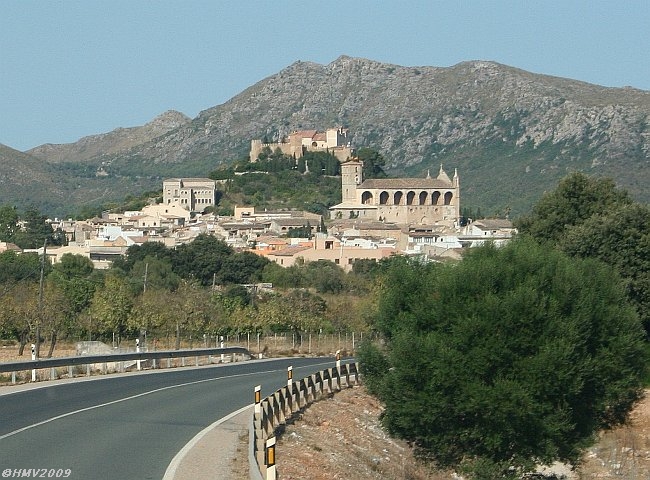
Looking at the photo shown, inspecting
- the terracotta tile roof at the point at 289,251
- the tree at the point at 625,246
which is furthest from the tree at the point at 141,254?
the tree at the point at 625,246

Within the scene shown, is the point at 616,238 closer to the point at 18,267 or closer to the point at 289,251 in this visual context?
the point at 18,267

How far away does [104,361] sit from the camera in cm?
3412

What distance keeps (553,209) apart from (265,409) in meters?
32.8

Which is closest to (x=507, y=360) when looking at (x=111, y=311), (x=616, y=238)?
(x=616, y=238)

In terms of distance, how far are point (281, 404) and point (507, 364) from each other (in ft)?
14.5

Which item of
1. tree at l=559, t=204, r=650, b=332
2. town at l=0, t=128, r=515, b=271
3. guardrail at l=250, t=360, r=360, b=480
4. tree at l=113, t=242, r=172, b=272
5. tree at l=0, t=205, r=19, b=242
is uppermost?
tree at l=0, t=205, r=19, b=242

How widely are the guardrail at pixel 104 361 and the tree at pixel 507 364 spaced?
7.80 meters

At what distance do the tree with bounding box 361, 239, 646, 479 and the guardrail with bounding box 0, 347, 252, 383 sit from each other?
25.6 feet

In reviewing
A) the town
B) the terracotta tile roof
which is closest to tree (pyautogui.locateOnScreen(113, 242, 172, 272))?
the town

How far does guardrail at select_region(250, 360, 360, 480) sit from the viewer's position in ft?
53.4

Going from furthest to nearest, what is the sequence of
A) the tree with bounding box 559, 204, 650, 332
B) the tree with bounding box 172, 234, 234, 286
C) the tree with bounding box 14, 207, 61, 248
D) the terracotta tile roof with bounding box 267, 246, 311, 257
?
1. the tree with bounding box 14, 207, 61, 248
2. the terracotta tile roof with bounding box 267, 246, 311, 257
3. the tree with bounding box 172, 234, 234, 286
4. the tree with bounding box 559, 204, 650, 332

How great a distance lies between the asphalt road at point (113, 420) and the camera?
17.0 meters

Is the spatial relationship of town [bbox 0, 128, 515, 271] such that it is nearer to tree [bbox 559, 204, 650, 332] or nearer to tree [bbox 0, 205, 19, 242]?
tree [bbox 0, 205, 19, 242]

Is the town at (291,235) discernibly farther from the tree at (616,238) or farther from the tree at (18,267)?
the tree at (616,238)
